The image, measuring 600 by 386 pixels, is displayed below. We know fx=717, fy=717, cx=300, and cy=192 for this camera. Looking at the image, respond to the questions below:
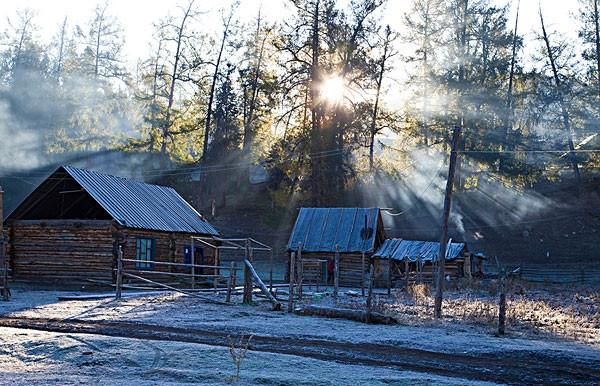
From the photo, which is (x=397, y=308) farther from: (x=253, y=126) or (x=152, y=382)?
(x=253, y=126)

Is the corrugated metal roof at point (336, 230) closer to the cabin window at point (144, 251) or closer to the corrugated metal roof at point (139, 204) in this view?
the corrugated metal roof at point (139, 204)

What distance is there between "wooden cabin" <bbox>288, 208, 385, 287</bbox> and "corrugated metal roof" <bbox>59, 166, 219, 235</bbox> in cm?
759

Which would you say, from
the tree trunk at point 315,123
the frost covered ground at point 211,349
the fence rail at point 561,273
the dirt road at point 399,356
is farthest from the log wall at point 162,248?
the fence rail at point 561,273

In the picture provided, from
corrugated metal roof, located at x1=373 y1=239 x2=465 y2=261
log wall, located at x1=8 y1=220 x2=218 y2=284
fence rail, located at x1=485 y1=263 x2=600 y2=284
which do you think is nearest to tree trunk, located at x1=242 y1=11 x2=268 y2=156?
corrugated metal roof, located at x1=373 y1=239 x2=465 y2=261

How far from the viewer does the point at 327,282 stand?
40.1 metres

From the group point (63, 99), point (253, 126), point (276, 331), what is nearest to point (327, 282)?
point (253, 126)

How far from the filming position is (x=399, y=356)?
12656mm

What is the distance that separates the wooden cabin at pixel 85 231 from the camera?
2977 cm

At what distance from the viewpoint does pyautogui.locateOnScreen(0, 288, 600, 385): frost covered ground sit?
1023 centimetres

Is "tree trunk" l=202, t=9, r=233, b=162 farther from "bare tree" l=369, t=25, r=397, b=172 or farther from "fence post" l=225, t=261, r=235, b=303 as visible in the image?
"fence post" l=225, t=261, r=235, b=303

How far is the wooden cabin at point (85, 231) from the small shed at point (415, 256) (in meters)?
12.0

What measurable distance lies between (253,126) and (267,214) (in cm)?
687

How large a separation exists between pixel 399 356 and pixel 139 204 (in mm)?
22208

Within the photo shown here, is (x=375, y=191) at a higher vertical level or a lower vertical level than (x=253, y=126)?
lower
